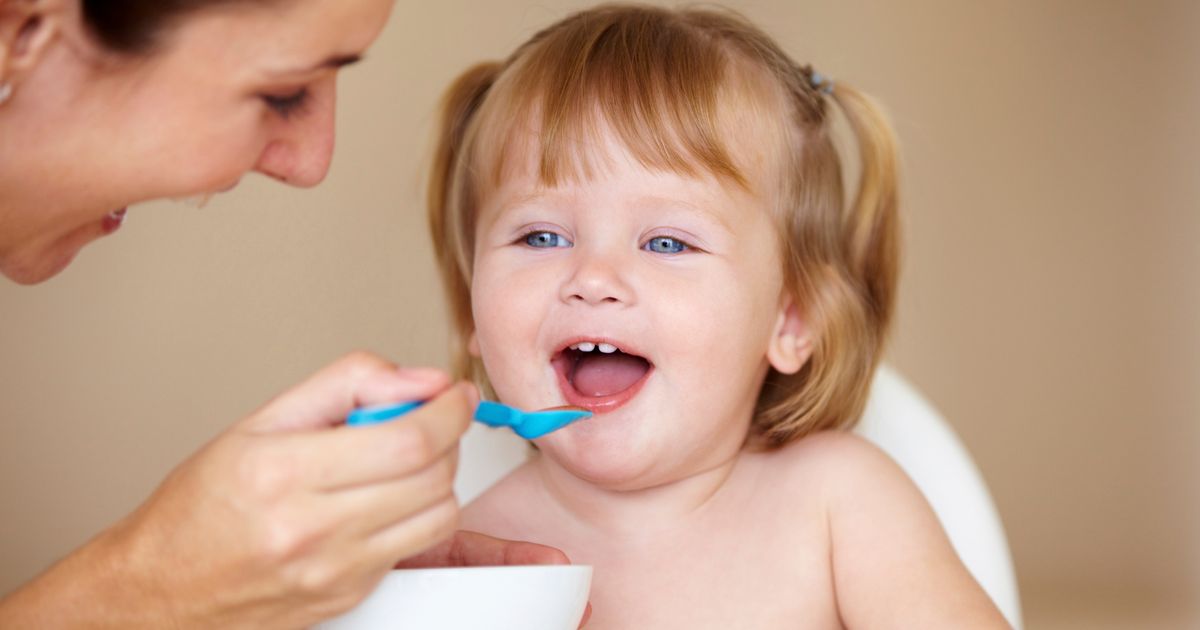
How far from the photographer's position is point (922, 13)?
2395 millimetres

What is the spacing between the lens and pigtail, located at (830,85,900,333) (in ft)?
4.49

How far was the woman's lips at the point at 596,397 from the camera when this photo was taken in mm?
1070

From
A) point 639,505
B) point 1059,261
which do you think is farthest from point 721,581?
point 1059,261

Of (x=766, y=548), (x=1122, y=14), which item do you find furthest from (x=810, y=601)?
(x=1122, y=14)

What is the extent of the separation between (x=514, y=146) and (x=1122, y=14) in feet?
5.53

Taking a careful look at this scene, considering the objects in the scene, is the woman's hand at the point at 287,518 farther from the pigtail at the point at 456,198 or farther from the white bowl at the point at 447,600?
the pigtail at the point at 456,198

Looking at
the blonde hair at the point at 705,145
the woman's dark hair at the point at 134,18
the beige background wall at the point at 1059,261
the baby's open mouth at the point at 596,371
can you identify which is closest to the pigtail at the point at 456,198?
Answer: the blonde hair at the point at 705,145

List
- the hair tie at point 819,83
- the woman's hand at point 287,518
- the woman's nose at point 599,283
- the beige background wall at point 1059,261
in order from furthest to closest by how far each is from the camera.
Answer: the beige background wall at point 1059,261
the hair tie at point 819,83
the woman's nose at point 599,283
the woman's hand at point 287,518

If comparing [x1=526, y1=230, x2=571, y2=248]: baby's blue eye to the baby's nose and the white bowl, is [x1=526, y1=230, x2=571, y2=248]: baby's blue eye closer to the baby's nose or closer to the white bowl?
the baby's nose

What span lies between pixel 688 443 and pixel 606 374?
0.33ft

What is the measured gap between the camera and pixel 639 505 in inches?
47.8

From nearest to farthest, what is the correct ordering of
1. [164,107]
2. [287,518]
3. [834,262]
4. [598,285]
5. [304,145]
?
[287,518], [164,107], [304,145], [598,285], [834,262]

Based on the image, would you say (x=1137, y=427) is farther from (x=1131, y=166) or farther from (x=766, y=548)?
(x=766, y=548)

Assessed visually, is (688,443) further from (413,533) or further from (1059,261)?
(1059,261)
